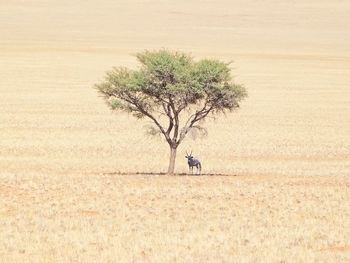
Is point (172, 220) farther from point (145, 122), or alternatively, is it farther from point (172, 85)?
point (145, 122)

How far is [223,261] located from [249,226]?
13.7 feet

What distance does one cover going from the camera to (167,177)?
99.3 ft

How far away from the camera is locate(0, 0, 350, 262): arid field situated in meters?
16.5

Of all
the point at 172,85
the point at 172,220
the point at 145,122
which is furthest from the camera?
the point at 145,122

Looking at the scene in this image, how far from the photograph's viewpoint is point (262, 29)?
180625mm

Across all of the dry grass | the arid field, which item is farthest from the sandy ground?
the dry grass

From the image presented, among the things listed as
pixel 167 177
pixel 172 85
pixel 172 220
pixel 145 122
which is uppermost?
pixel 145 122

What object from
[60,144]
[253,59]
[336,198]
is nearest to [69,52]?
[253,59]

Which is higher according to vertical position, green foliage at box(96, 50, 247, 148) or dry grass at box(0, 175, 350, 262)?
green foliage at box(96, 50, 247, 148)

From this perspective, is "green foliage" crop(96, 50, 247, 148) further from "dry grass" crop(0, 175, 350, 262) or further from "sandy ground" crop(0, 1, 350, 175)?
"dry grass" crop(0, 175, 350, 262)

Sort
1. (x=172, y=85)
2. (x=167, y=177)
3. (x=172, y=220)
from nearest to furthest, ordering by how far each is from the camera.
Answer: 1. (x=172, y=220)
2. (x=172, y=85)
3. (x=167, y=177)

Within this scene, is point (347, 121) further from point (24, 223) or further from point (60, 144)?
point (24, 223)

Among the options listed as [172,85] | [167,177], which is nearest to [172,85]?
[172,85]

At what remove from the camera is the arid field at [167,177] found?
54.0ft
